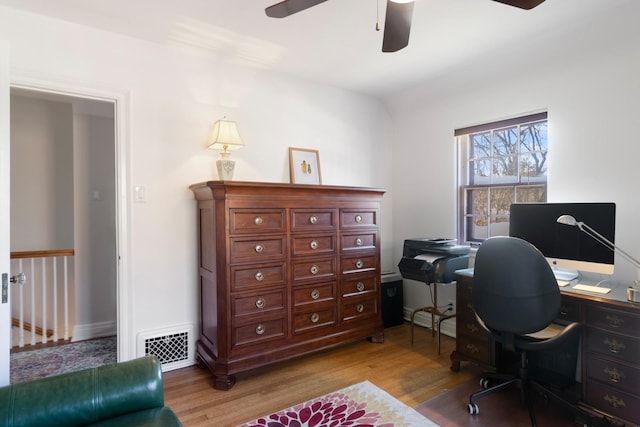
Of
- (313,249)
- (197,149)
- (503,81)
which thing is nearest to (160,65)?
(197,149)

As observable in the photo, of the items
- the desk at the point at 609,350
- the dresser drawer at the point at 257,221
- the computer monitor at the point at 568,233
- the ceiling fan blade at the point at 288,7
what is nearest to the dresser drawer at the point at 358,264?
the dresser drawer at the point at 257,221

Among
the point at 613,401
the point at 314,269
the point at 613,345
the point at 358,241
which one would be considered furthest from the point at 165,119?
the point at 613,401

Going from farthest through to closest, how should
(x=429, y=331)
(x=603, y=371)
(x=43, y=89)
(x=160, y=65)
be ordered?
1. (x=429, y=331)
2. (x=160, y=65)
3. (x=43, y=89)
4. (x=603, y=371)

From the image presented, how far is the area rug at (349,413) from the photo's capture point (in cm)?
200

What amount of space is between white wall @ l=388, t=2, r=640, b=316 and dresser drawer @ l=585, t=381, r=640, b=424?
31.5 inches

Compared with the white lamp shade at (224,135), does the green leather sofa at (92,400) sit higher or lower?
lower

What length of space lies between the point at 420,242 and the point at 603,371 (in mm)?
1517

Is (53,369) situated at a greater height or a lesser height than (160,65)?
lesser

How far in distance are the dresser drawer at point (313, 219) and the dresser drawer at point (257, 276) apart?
1.10 ft

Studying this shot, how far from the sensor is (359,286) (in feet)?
10.1

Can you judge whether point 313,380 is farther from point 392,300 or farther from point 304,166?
point 304,166

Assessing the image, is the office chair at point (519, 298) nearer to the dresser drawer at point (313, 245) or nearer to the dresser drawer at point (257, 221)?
the dresser drawer at point (313, 245)

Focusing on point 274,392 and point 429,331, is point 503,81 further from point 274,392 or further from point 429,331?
point 274,392

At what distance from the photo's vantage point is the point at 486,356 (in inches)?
98.3
